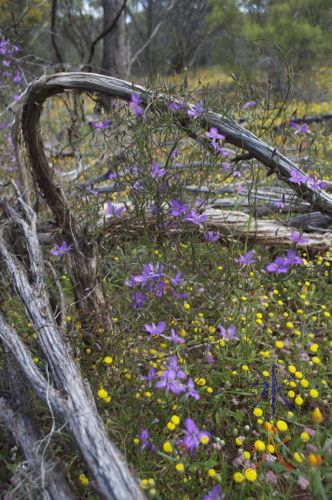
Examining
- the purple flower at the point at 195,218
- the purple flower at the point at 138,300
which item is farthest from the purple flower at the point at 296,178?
the purple flower at the point at 138,300

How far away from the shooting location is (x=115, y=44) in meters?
7.68

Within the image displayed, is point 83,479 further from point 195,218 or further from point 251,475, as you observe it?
point 195,218

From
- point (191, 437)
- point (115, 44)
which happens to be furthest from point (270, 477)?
point (115, 44)

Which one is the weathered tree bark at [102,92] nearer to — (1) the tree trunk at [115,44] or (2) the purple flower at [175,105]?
(2) the purple flower at [175,105]

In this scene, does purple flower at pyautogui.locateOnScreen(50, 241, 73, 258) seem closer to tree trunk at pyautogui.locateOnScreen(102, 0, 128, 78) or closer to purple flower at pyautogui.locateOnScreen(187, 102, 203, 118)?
purple flower at pyautogui.locateOnScreen(187, 102, 203, 118)

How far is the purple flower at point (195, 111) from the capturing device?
205 centimetres

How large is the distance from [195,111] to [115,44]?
253 inches

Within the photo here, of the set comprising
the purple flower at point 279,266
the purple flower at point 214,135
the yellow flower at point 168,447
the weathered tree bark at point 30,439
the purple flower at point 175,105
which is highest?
the purple flower at point 175,105

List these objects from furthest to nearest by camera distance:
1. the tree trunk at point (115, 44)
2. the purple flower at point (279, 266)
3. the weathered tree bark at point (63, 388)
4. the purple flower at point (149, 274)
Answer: the tree trunk at point (115, 44)
the purple flower at point (279, 266)
the purple flower at point (149, 274)
the weathered tree bark at point (63, 388)

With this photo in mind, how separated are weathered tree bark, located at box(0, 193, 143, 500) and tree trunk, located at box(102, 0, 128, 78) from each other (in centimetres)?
654

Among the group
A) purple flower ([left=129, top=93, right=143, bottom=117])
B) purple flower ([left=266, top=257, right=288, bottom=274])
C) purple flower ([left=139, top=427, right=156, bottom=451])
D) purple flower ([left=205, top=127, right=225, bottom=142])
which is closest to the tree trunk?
purple flower ([left=129, top=93, right=143, bottom=117])

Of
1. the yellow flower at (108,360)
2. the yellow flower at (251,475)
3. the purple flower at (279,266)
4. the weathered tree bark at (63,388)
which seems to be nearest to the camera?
the weathered tree bark at (63,388)

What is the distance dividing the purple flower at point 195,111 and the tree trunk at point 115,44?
6002 millimetres

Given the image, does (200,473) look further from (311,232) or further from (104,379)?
(311,232)
